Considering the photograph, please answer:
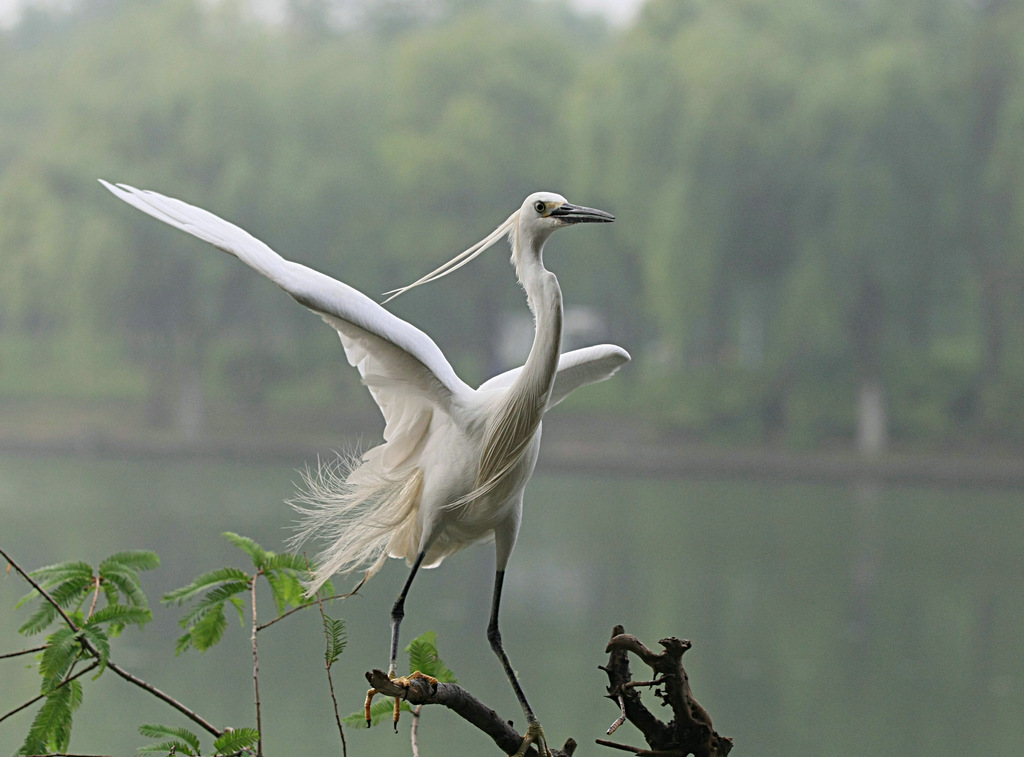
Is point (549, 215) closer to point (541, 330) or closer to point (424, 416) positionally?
point (541, 330)

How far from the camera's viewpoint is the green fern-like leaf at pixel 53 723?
1167mm

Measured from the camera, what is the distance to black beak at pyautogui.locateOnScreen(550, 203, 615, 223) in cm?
107

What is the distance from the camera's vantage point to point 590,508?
7840 mm

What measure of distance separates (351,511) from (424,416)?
0.20 meters

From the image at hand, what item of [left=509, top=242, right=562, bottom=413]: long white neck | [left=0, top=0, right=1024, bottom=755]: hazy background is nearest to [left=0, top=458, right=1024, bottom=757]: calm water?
[left=0, top=0, right=1024, bottom=755]: hazy background

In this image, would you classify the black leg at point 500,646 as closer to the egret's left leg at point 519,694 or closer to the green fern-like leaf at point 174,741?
the egret's left leg at point 519,694

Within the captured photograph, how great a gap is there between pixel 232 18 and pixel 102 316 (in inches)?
210

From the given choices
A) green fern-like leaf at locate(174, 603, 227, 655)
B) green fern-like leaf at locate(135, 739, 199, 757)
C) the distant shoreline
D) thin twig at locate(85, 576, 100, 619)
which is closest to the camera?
green fern-like leaf at locate(135, 739, 199, 757)

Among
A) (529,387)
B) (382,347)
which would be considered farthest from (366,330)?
(529,387)

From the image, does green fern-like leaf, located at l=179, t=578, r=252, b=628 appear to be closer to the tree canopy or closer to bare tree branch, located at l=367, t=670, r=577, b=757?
bare tree branch, located at l=367, t=670, r=577, b=757

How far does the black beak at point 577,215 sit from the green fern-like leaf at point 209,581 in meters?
0.55

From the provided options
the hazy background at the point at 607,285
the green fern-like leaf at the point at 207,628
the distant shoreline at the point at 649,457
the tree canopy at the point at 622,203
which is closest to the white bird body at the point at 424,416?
the green fern-like leaf at the point at 207,628

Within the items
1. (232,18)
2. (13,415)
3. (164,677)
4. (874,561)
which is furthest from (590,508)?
(232,18)

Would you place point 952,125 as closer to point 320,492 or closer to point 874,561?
point 874,561
